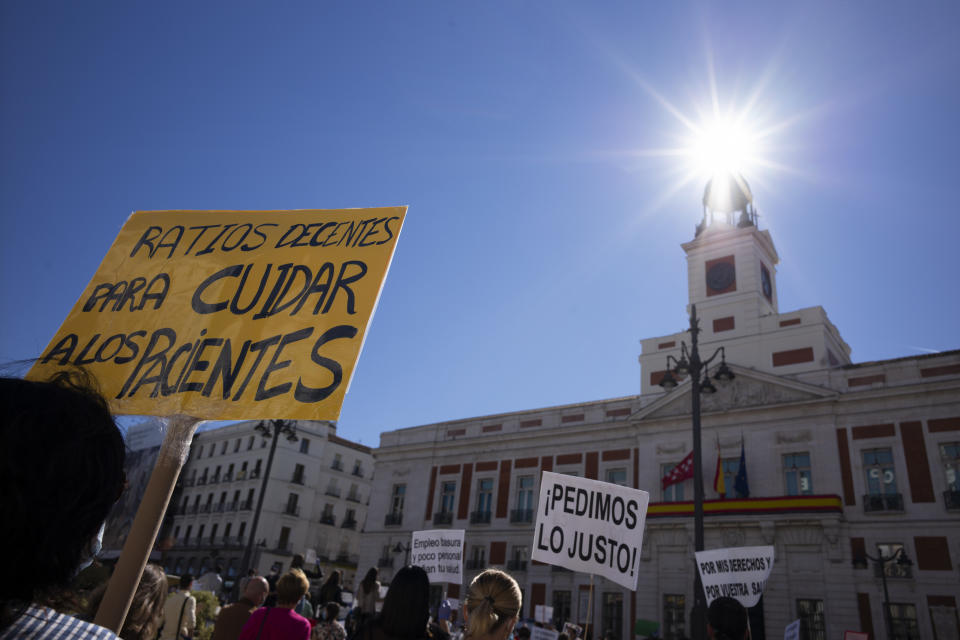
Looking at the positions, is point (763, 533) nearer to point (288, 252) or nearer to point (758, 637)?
point (758, 637)

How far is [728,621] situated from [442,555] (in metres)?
6.50

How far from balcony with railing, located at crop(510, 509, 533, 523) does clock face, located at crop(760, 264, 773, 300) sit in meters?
16.8

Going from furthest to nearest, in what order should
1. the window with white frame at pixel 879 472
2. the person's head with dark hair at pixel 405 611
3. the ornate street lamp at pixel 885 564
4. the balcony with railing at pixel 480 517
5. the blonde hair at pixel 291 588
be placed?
the balcony with railing at pixel 480 517 < the window with white frame at pixel 879 472 < the ornate street lamp at pixel 885 564 < the blonde hair at pixel 291 588 < the person's head with dark hair at pixel 405 611

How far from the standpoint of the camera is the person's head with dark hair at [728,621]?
405 cm

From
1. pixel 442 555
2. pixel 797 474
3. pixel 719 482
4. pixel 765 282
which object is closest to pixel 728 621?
pixel 442 555

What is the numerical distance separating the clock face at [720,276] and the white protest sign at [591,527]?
29.1 m

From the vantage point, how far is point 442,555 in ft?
32.6

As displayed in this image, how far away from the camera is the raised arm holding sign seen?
2.80 metres

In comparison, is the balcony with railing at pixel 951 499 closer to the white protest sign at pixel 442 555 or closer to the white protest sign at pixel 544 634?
the white protest sign at pixel 544 634

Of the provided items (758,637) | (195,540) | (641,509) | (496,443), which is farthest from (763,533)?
(195,540)

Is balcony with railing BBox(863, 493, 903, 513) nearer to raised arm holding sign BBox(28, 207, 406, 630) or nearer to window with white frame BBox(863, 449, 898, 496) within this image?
window with white frame BBox(863, 449, 898, 496)

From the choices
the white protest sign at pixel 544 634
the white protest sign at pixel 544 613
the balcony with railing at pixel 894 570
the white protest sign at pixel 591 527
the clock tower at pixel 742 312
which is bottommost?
the white protest sign at pixel 544 634

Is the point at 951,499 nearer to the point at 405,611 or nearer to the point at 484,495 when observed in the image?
the point at 484,495

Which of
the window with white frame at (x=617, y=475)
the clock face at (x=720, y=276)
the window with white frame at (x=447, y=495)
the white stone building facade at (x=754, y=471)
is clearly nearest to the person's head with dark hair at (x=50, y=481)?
the white stone building facade at (x=754, y=471)
